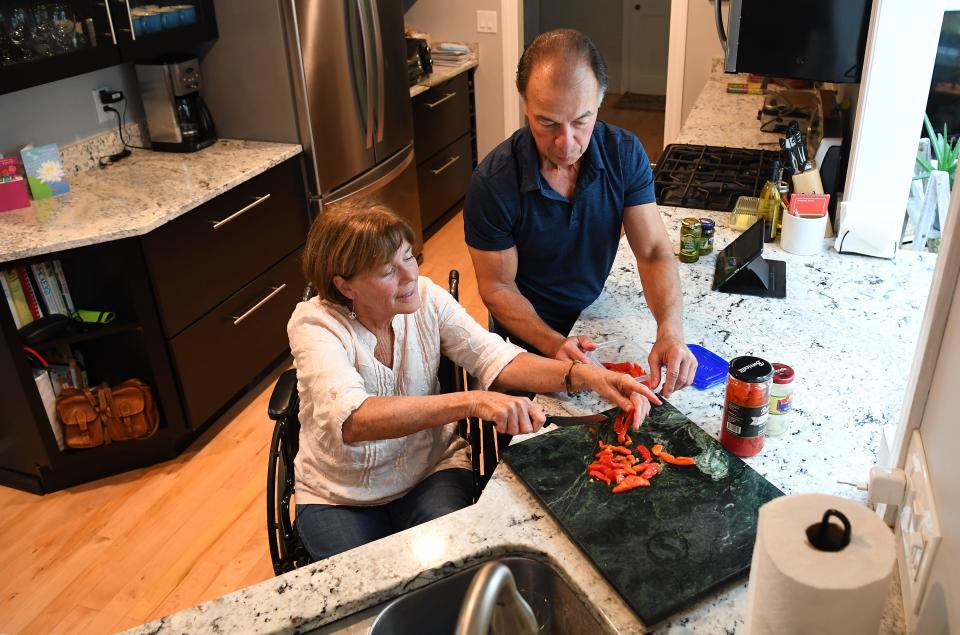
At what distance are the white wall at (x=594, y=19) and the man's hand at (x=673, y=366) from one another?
581 centimetres

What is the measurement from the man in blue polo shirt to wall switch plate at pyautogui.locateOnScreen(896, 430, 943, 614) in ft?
2.04

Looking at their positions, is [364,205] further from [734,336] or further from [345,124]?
[345,124]

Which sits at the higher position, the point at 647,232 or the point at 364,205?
the point at 364,205

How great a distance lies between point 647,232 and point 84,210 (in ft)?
6.03

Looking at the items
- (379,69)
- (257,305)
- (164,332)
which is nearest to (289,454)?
(164,332)

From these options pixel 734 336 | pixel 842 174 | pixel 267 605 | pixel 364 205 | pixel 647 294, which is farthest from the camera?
pixel 842 174

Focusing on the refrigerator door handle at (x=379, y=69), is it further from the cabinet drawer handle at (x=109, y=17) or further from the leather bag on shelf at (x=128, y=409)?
the leather bag on shelf at (x=128, y=409)

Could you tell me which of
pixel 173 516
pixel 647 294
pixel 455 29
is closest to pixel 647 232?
pixel 647 294

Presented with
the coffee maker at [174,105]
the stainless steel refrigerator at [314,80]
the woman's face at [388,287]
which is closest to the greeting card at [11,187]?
the coffee maker at [174,105]

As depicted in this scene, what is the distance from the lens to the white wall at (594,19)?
6.93 meters

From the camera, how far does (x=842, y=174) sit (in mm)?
2438

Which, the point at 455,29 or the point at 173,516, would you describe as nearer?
the point at 173,516

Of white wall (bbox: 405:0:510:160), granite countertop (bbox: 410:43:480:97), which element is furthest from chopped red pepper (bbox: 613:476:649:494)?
white wall (bbox: 405:0:510:160)

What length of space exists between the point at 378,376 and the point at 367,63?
7.06 feet
